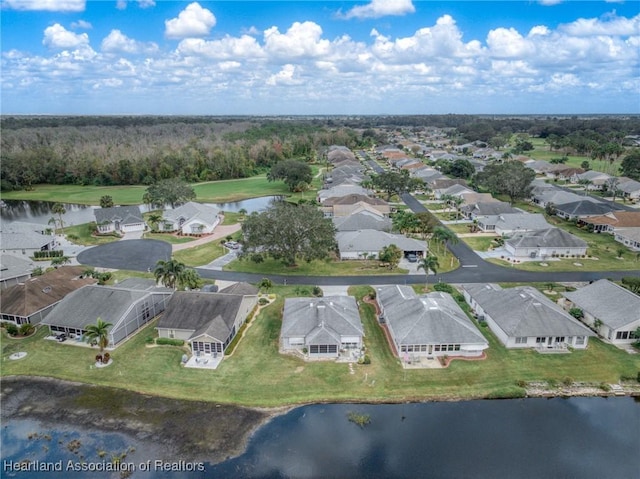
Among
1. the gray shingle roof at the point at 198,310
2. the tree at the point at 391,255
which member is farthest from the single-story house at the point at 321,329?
the tree at the point at 391,255

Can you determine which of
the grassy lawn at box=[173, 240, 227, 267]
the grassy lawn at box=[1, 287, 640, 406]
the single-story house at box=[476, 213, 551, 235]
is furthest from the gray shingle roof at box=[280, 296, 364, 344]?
the single-story house at box=[476, 213, 551, 235]

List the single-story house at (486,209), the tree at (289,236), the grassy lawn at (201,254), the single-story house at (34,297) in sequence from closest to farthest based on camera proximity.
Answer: the single-story house at (34,297) → the tree at (289,236) → the grassy lawn at (201,254) → the single-story house at (486,209)

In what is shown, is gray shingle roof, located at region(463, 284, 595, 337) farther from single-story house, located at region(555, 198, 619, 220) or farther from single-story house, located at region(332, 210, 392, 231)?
single-story house, located at region(555, 198, 619, 220)

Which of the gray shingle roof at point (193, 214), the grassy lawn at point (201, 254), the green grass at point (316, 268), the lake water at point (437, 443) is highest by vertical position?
the gray shingle roof at point (193, 214)

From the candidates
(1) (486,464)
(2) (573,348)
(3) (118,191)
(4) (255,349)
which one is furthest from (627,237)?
(3) (118,191)

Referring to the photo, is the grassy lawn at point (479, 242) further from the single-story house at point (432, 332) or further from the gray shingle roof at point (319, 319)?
the gray shingle roof at point (319, 319)

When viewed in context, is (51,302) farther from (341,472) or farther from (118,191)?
(118,191)
